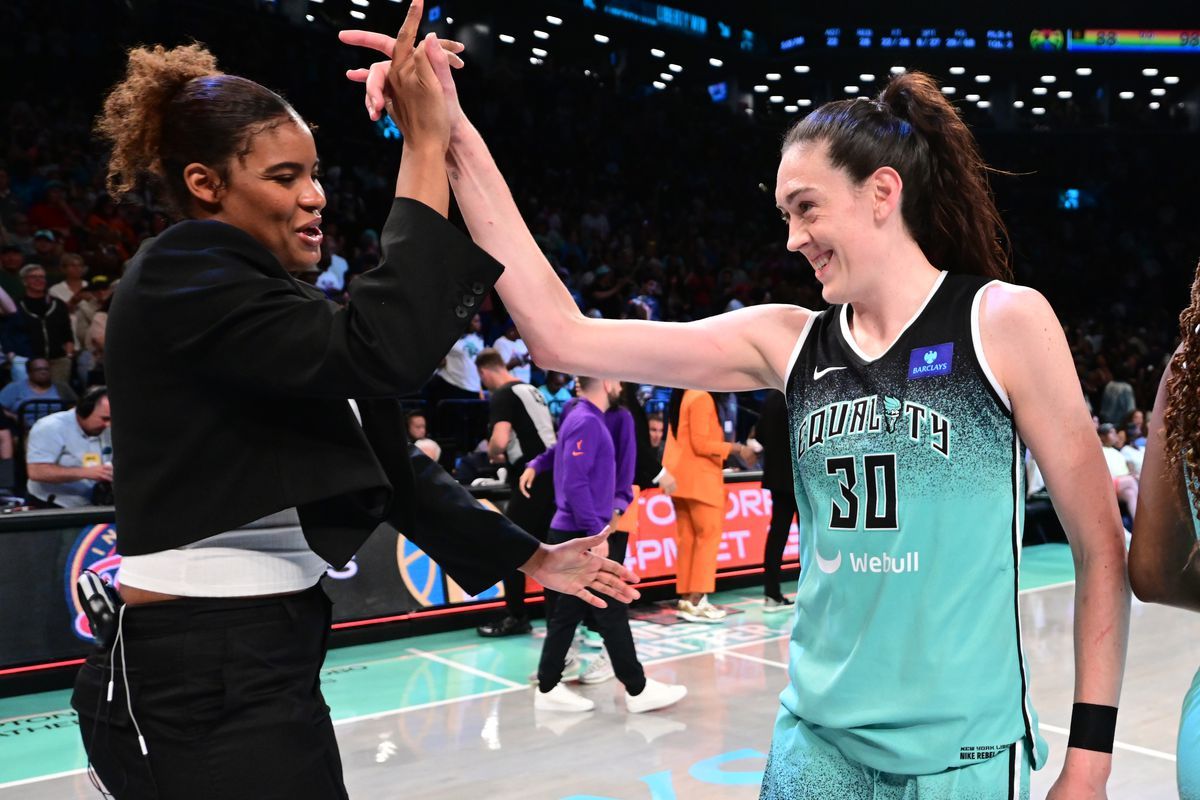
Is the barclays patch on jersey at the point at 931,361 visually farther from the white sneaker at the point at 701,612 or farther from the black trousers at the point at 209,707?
the white sneaker at the point at 701,612

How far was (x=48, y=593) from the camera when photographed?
17.8 ft

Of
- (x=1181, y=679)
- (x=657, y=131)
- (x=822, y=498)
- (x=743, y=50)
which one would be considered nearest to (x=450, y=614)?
(x=1181, y=679)

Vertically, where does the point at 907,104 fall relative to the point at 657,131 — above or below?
below

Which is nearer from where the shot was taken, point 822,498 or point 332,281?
point 822,498

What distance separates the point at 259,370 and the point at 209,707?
480 millimetres

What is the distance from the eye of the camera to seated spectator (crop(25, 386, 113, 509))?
6.14m

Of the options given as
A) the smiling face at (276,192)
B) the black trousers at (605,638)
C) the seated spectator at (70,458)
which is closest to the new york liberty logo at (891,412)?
the smiling face at (276,192)

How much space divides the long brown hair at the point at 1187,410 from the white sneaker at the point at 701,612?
5.78 metres

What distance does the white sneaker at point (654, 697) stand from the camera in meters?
5.25

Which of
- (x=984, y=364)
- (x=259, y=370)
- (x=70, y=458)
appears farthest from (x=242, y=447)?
(x=70, y=458)

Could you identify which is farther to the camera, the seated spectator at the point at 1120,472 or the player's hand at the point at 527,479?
the seated spectator at the point at 1120,472

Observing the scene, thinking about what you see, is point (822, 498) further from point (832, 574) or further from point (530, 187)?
point (530, 187)

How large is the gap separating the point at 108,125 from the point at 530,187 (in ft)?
47.9

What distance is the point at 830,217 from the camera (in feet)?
5.99
